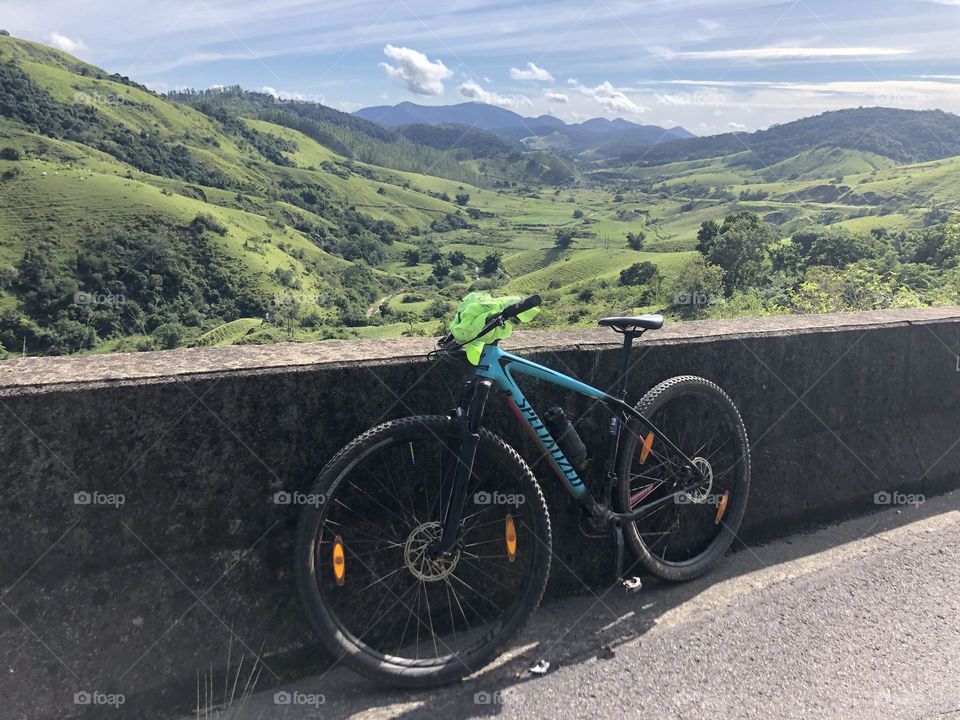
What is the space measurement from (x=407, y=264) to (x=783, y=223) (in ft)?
296

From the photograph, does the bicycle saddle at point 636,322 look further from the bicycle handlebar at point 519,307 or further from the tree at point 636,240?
the tree at point 636,240

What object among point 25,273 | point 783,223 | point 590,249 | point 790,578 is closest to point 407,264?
point 590,249

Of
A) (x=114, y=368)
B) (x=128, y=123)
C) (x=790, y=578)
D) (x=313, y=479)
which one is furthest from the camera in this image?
(x=128, y=123)

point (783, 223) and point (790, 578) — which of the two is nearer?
point (790, 578)

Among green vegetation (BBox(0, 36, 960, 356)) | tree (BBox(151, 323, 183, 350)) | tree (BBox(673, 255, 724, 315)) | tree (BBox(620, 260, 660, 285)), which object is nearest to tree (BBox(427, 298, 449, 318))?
green vegetation (BBox(0, 36, 960, 356))

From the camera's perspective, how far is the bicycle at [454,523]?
99.5 inches

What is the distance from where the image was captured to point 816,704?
248cm

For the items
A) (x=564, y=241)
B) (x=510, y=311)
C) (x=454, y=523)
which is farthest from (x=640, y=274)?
(x=454, y=523)

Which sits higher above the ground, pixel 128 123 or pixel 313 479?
pixel 128 123

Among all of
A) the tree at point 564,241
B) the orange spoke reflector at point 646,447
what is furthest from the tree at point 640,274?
the orange spoke reflector at point 646,447

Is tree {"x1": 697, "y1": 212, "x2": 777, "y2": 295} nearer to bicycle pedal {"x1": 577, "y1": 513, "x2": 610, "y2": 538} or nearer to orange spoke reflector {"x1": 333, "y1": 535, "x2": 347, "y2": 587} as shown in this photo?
bicycle pedal {"x1": 577, "y1": 513, "x2": 610, "y2": 538}

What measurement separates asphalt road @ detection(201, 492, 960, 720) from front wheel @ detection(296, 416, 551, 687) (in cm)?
17

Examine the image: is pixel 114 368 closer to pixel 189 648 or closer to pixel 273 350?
pixel 273 350

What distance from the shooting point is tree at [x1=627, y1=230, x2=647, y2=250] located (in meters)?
144
